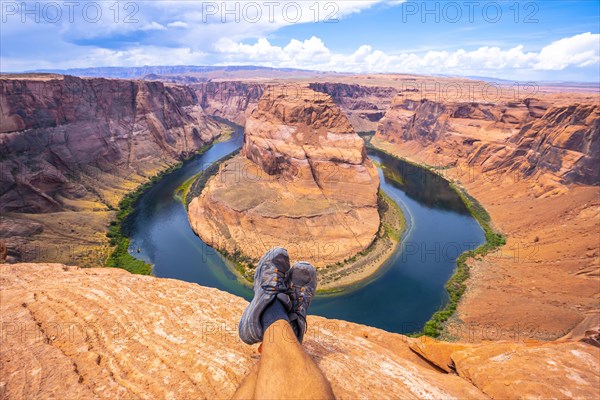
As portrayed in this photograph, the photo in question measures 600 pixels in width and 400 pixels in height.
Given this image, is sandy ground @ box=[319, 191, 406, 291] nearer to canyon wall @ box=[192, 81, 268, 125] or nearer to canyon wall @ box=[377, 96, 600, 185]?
canyon wall @ box=[377, 96, 600, 185]

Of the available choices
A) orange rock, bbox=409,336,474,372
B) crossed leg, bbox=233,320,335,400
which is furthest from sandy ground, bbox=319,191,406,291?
crossed leg, bbox=233,320,335,400

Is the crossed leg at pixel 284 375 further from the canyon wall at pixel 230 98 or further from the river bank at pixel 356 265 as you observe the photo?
the canyon wall at pixel 230 98

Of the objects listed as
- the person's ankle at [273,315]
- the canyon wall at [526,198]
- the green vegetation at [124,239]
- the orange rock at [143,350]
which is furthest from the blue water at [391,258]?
the person's ankle at [273,315]

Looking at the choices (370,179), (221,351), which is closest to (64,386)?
(221,351)

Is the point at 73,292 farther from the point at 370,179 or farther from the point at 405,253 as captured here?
the point at 370,179

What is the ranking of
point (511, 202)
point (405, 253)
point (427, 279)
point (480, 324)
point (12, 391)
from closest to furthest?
point (12, 391)
point (480, 324)
point (427, 279)
point (405, 253)
point (511, 202)
